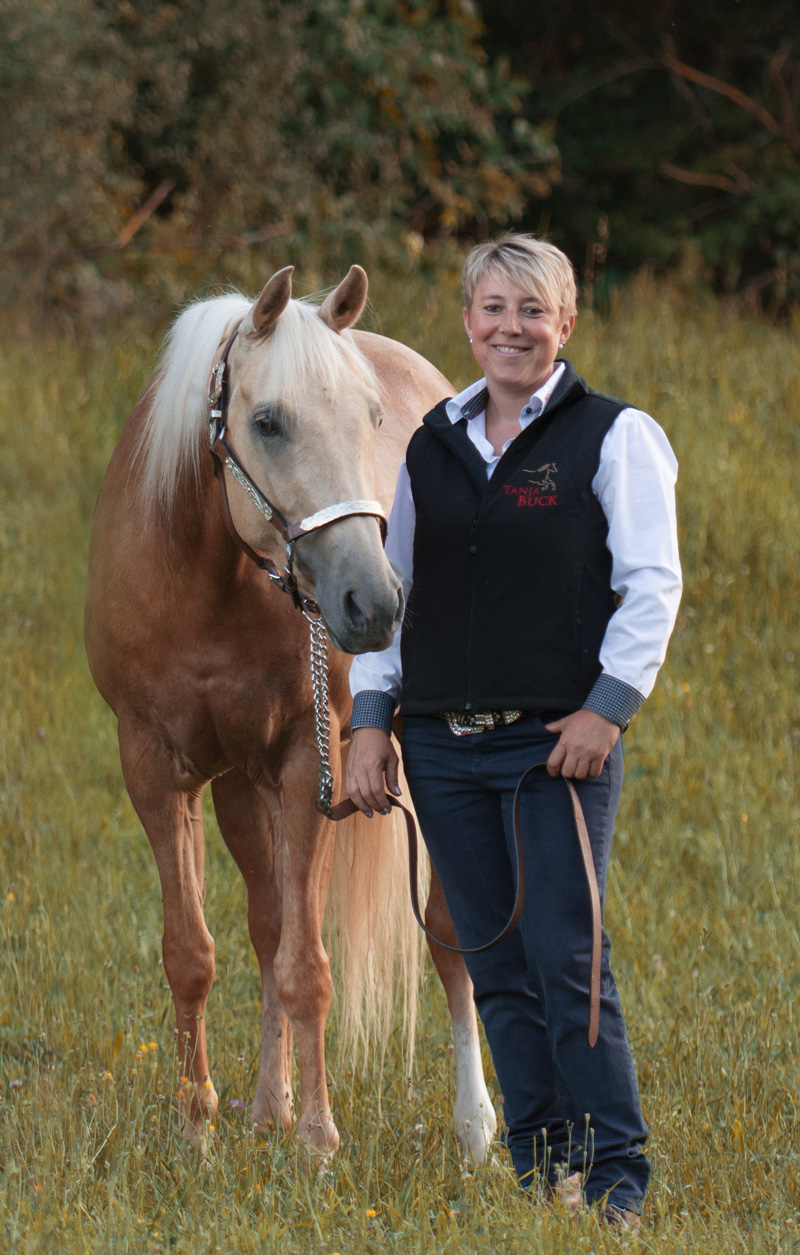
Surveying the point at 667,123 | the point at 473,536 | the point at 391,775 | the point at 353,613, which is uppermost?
the point at 667,123

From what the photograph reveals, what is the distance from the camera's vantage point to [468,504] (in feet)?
8.25

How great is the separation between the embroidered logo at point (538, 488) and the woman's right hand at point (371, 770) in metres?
0.60

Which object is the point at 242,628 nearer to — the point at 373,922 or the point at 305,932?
the point at 305,932

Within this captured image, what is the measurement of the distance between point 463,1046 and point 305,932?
69 centimetres

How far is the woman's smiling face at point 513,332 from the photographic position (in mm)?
2496

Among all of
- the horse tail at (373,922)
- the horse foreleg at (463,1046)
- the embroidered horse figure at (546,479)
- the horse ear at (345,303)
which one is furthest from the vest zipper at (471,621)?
the horse tail at (373,922)

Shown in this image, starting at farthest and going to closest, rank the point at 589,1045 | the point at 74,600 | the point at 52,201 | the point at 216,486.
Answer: the point at 52,201 < the point at 74,600 < the point at 216,486 < the point at 589,1045

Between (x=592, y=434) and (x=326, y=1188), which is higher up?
(x=592, y=434)

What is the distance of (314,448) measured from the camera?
2.55 metres

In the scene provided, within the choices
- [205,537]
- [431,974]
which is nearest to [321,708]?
[205,537]

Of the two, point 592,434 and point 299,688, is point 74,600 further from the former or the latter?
point 592,434

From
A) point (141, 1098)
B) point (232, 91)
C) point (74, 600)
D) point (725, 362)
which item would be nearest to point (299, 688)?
point (141, 1098)

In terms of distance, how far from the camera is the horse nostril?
2391 millimetres

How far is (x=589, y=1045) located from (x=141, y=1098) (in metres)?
1.15
